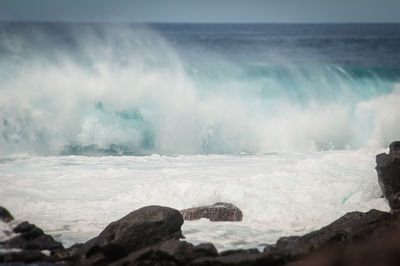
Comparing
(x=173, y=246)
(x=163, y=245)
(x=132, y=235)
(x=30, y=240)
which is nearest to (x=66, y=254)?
(x=30, y=240)

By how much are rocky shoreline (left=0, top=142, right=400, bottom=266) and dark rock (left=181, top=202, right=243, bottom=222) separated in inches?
42.7

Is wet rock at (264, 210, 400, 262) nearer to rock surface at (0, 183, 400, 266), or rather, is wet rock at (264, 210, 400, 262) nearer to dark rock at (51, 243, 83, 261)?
rock surface at (0, 183, 400, 266)

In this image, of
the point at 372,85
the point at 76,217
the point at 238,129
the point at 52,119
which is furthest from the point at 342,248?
the point at 372,85

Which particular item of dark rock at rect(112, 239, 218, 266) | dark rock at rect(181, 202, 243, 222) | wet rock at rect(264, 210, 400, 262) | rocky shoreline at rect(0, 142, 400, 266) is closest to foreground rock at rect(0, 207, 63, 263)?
rocky shoreline at rect(0, 142, 400, 266)

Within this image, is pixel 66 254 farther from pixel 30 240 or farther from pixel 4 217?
pixel 4 217

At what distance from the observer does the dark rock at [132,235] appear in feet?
21.1

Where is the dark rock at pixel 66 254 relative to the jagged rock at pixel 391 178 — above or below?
below

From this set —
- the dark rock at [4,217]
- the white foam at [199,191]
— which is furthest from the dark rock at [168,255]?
the dark rock at [4,217]

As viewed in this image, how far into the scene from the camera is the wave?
1538cm

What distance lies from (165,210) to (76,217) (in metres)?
2.11

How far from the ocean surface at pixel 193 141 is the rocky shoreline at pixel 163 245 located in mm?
649

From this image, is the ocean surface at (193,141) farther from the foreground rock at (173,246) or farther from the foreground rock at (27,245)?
the foreground rock at (173,246)

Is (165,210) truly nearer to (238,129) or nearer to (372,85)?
(238,129)

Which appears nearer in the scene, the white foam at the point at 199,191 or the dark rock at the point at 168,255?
the dark rock at the point at 168,255
